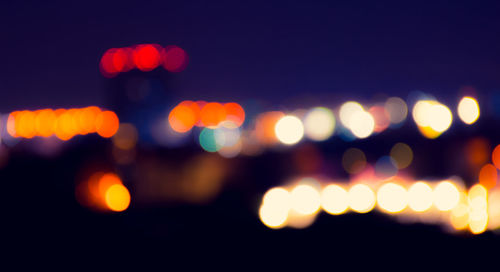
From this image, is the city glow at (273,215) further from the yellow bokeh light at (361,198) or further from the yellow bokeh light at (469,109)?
the yellow bokeh light at (469,109)

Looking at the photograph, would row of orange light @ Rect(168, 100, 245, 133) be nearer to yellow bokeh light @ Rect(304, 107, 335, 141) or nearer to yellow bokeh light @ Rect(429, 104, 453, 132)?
yellow bokeh light @ Rect(304, 107, 335, 141)

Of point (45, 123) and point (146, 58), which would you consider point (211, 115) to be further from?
point (45, 123)

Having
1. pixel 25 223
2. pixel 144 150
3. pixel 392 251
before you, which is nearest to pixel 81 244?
pixel 25 223

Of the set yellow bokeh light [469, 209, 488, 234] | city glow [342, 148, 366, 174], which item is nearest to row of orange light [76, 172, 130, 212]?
yellow bokeh light [469, 209, 488, 234]

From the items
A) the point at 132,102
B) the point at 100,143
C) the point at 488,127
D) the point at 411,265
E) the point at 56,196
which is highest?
the point at 132,102

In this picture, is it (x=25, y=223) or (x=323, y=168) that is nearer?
(x=25, y=223)

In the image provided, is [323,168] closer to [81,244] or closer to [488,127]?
[488,127]

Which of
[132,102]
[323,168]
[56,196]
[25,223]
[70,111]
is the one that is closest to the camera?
[25,223]

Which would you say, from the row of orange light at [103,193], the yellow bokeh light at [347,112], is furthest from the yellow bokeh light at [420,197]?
the yellow bokeh light at [347,112]
